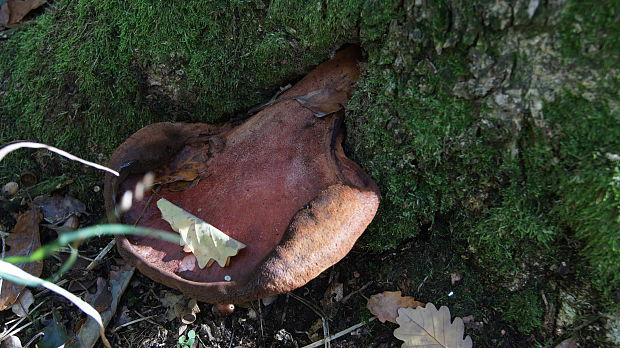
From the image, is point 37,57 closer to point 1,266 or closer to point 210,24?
point 210,24

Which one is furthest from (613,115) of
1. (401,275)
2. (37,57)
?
(37,57)

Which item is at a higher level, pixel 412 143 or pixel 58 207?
pixel 412 143

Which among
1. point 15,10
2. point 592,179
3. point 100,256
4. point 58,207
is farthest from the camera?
point 15,10

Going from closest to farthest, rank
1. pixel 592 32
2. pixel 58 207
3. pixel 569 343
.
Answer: pixel 592 32 → pixel 569 343 → pixel 58 207

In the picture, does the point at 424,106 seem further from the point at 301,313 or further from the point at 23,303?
the point at 23,303

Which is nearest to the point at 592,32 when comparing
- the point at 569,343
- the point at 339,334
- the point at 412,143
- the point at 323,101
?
the point at 412,143

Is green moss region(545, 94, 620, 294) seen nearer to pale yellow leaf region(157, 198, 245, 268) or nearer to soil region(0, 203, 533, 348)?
soil region(0, 203, 533, 348)

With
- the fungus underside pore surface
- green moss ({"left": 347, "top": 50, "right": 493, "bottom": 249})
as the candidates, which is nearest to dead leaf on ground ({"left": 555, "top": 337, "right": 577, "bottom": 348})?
the fungus underside pore surface

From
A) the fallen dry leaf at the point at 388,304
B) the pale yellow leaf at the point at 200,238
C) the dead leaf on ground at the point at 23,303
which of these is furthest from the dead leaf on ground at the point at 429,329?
the dead leaf on ground at the point at 23,303

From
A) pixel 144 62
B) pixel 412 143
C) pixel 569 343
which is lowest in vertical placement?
pixel 569 343
